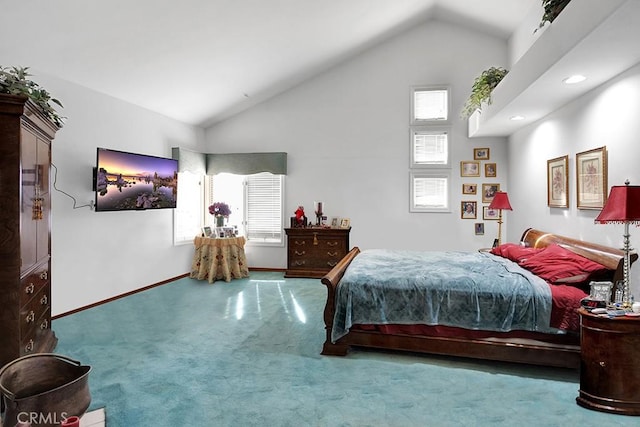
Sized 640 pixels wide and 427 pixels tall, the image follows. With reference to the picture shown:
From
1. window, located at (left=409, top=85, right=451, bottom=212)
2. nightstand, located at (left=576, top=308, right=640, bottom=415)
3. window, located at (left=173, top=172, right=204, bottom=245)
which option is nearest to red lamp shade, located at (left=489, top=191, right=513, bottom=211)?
window, located at (left=409, top=85, right=451, bottom=212)

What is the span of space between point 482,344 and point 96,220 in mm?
4525

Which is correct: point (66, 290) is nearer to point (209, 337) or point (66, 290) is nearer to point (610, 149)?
point (209, 337)

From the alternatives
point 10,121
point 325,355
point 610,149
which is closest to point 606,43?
point 610,149

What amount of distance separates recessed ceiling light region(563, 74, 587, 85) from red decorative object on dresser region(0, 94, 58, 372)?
411cm

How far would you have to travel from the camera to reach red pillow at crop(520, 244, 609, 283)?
10.1ft

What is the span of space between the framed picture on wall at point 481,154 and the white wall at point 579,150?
40 centimetres

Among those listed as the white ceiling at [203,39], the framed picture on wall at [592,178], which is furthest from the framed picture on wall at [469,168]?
the framed picture on wall at [592,178]

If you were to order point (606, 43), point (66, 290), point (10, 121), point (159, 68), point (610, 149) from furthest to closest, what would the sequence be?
point (159, 68)
point (66, 290)
point (610, 149)
point (606, 43)
point (10, 121)

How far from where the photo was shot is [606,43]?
8.71ft

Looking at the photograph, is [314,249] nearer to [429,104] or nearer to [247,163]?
[247,163]

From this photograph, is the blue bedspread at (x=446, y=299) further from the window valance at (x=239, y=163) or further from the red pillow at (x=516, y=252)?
the window valance at (x=239, y=163)

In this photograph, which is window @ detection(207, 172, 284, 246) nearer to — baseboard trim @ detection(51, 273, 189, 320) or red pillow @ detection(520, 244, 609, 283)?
baseboard trim @ detection(51, 273, 189, 320)

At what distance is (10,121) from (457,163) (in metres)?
5.83

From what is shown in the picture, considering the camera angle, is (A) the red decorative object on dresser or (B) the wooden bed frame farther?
(B) the wooden bed frame
